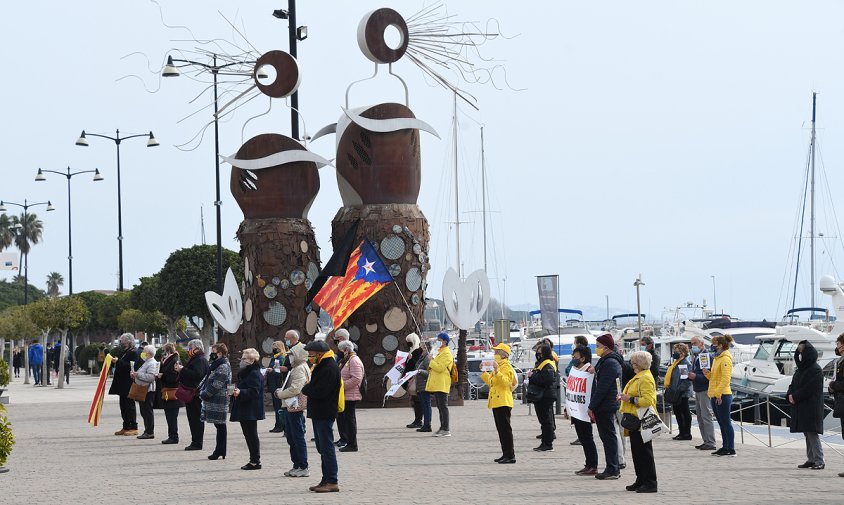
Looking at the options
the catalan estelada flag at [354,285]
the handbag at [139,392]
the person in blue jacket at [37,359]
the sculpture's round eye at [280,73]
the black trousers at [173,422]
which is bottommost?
the black trousers at [173,422]

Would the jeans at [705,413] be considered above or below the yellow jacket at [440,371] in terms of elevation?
Answer: below

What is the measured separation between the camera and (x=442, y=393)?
19.7 m

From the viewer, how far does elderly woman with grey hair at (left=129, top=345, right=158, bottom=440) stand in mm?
19719

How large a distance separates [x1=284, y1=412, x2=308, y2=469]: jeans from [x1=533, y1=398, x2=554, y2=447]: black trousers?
161 inches

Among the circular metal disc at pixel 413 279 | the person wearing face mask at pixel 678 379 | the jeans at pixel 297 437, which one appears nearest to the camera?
the jeans at pixel 297 437

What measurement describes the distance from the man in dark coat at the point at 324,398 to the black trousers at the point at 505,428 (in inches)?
115

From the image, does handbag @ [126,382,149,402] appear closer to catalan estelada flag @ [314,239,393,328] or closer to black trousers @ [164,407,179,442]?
black trousers @ [164,407,179,442]

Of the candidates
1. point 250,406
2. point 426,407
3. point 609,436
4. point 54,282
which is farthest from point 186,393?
point 54,282

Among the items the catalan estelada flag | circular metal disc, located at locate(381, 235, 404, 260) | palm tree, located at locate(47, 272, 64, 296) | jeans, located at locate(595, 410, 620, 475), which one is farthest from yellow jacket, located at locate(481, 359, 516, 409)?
palm tree, located at locate(47, 272, 64, 296)

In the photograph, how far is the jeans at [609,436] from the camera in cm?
1369

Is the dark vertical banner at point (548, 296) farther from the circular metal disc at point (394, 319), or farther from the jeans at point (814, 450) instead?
the jeans at point (814, 450)

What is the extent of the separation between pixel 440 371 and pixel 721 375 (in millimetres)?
4920

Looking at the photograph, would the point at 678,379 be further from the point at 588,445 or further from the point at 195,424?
the point at 195,424

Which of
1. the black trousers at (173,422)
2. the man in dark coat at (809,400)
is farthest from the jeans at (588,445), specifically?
the black trousers at (173,422)
